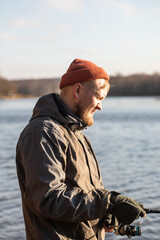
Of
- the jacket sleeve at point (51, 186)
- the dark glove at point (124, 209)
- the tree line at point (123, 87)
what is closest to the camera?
the jacket sleeve at point (51, 186)

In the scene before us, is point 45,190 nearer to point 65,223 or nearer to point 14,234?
point 65,223

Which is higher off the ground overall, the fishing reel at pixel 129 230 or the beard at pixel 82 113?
the beard at pixel 82 113

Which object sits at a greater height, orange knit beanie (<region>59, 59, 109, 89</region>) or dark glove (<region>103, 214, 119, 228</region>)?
orange knit beanie (<region>59, 59, 109, 89</region>)

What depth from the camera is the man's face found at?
2.54 metres

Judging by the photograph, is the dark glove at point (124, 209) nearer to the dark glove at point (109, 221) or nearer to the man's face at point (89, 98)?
the dark glove at point (109, 221)

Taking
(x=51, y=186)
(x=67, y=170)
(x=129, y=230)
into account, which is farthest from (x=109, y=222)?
(x=51, y=186)

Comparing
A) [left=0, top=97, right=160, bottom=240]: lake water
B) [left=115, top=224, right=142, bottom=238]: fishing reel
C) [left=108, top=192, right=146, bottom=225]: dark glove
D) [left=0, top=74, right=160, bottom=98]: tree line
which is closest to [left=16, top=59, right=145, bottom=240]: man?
[left=108, top=192, right=146, bottom=225]: dark glove

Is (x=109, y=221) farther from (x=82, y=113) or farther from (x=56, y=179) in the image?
(x=82, y=113)

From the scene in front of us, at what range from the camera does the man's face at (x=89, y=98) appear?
254 centimetres

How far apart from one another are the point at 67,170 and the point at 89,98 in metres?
0.49

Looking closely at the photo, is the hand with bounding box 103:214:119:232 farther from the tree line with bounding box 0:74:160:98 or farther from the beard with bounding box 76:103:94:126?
the tree line with bounding box 0:74:160:98

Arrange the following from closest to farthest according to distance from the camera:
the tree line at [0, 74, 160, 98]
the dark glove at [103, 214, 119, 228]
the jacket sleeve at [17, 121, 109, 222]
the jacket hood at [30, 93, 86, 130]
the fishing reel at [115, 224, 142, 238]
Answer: the jacket sleeve at [17, 121, 109, 222], the jacket hood at [30, 93, 86, 130], the dark glove at [103, 214, 119, 228], the fishing reel at [115, 224, 142, 238], the tree line at [0, 74, 160, 98]

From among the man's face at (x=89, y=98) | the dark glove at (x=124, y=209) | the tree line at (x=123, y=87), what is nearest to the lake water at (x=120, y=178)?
the dark glove at (x=124, y=209)

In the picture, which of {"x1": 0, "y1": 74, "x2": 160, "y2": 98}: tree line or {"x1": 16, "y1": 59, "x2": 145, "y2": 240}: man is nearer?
{"x1": 16, "y1": 59, "x2": 145, "y2": 240}: man
